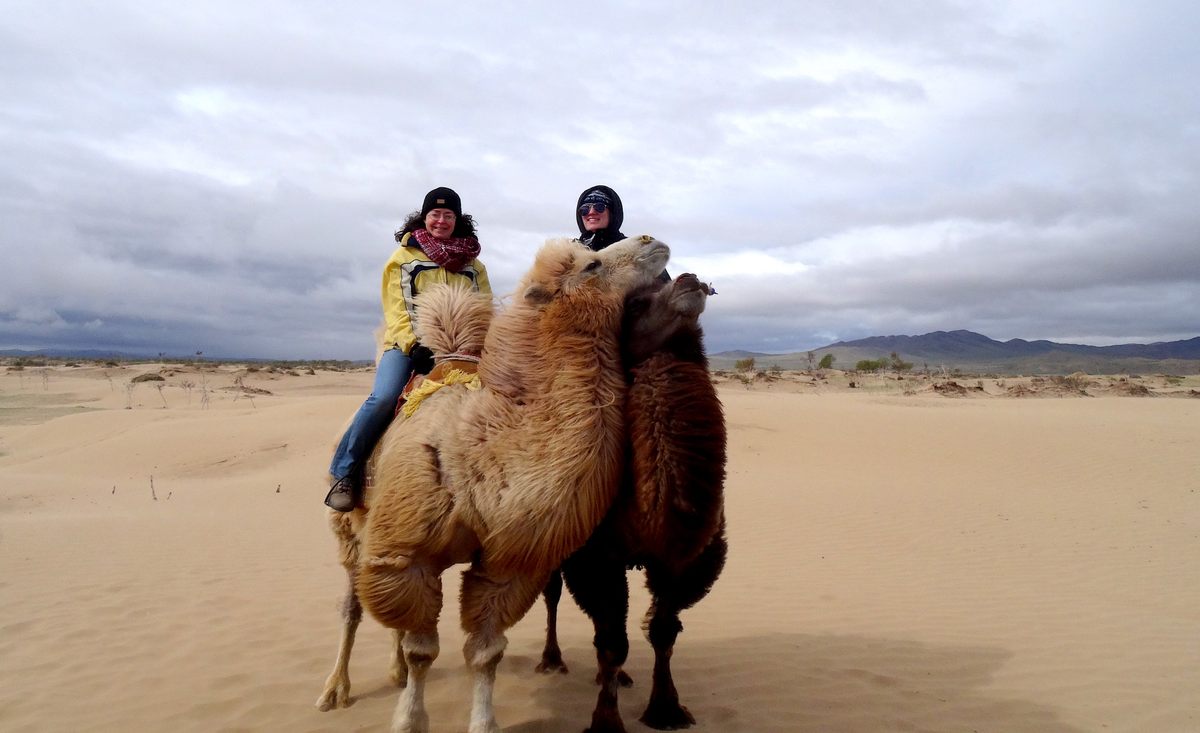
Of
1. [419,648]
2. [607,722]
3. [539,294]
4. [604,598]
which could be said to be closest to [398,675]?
[419,648]

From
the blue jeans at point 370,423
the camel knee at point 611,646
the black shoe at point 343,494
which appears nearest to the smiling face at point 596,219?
the blue jeans at point 370,423

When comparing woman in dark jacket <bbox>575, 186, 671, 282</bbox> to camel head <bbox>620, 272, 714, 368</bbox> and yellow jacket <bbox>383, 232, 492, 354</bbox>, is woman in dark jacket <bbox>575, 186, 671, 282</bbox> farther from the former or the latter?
camel head <bbox>620, 272, 714, 368</bbox>

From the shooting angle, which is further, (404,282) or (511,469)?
(404,282)

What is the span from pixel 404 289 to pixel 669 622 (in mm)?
2721

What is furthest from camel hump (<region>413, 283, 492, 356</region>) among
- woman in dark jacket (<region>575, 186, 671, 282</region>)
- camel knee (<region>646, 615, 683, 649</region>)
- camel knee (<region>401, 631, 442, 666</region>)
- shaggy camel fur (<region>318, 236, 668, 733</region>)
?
camel knee (<region>646, 615, 683, 649</region>)

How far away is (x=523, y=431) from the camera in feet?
11.3

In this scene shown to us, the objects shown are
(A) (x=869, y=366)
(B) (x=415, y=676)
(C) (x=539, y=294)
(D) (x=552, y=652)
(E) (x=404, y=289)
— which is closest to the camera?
(C) (x=539, y=294)

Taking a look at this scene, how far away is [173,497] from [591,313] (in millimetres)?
13190

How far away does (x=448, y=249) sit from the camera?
4.72m

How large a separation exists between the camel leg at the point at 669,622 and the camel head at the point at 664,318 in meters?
1.50

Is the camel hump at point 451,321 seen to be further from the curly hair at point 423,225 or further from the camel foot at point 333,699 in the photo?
the camel foot at point 333,699

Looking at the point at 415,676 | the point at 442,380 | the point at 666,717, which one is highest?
the point at 442,380

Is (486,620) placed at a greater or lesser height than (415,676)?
greater

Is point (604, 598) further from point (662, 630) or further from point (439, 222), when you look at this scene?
point (439, 222)
